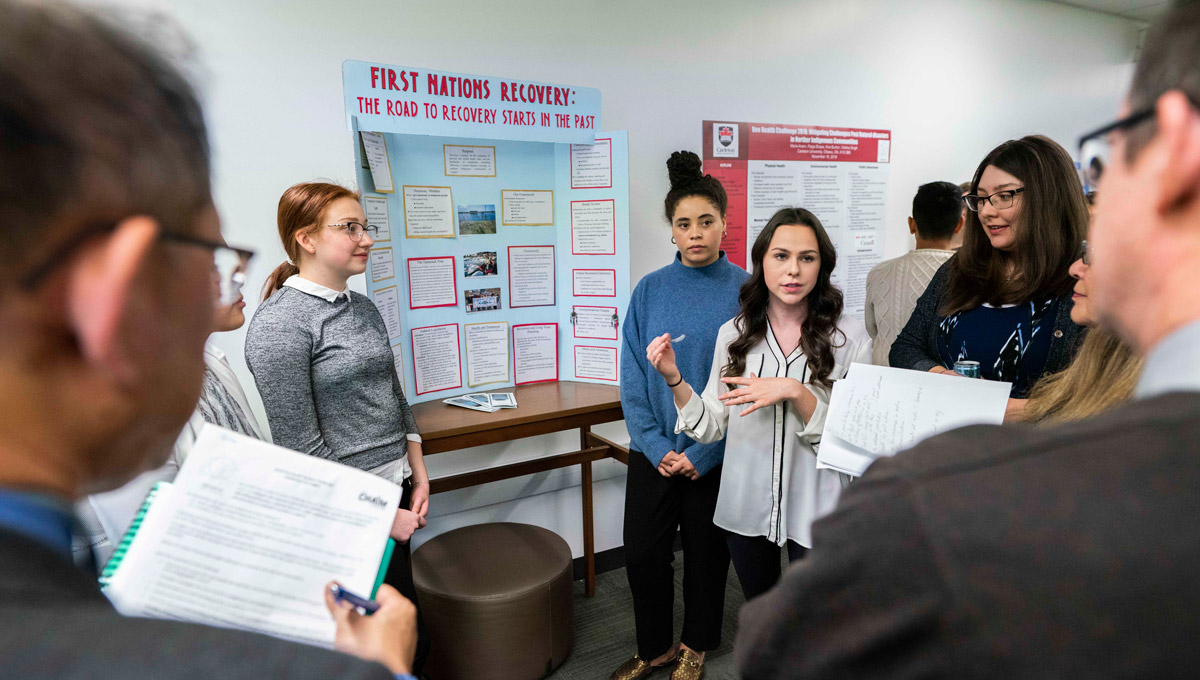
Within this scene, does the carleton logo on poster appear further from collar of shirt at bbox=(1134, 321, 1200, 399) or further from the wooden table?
collar of shirt at bbox=(1134, 321, 1200, 399)

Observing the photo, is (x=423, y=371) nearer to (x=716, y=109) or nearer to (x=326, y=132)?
(x=326, y=132)

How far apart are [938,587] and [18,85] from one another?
1.90ft

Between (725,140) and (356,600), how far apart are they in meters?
2.97

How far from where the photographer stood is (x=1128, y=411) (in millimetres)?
376

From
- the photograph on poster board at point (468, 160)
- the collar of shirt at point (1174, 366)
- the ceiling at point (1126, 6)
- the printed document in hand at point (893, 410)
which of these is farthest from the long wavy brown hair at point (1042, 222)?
the ceiling at point (1126, 6)

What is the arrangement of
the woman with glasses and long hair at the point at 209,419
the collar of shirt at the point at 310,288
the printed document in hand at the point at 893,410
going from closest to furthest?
the woman with glasses and long hair at the point at 209,419 → the printed document in hand at the point at 893,410 → the collar of shirt at the point at 310,288

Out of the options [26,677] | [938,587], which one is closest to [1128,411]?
[938,587]

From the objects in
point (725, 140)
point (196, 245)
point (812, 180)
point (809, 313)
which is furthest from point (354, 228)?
point (812, 180)

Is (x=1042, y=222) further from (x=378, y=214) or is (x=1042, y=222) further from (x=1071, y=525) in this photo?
(x=378, y=214)

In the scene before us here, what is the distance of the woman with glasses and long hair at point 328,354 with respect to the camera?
1694 millimetres

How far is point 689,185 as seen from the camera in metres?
2.39

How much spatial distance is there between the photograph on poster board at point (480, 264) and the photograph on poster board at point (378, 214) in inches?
14.4

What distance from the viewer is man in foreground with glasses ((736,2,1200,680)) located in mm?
332

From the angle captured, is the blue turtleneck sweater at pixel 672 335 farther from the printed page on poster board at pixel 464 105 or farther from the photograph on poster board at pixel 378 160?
the photograph on poster board at pixel 378 160
